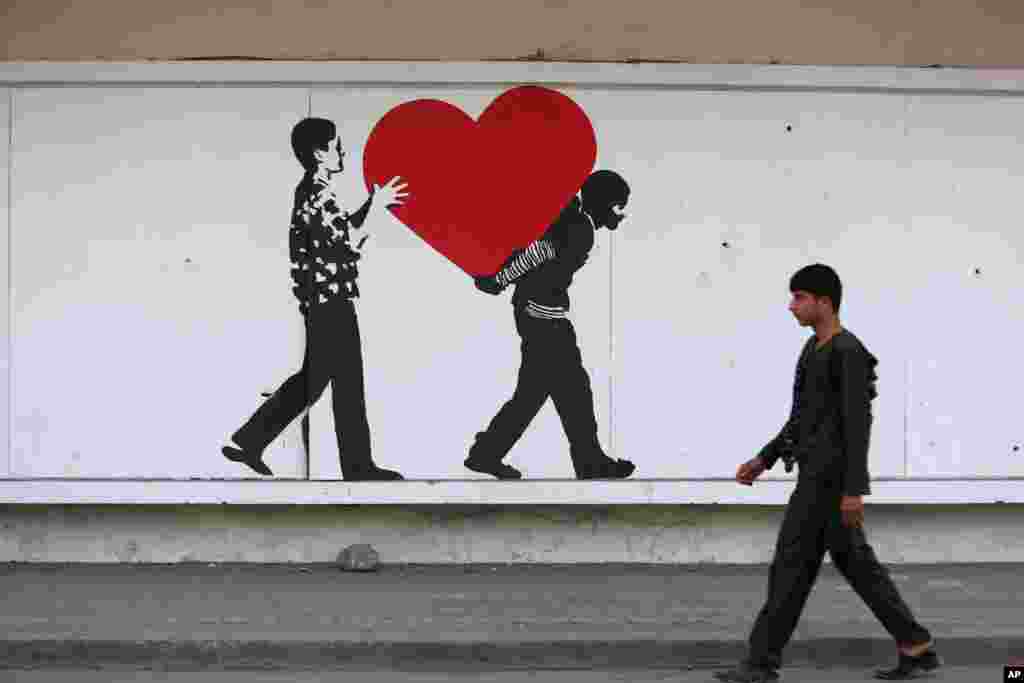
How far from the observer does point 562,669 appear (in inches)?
333

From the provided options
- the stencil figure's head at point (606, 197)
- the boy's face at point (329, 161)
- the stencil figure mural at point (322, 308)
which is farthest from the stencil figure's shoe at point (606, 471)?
the boy's face at point (329, 161)

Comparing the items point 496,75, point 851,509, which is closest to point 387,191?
point 496,75

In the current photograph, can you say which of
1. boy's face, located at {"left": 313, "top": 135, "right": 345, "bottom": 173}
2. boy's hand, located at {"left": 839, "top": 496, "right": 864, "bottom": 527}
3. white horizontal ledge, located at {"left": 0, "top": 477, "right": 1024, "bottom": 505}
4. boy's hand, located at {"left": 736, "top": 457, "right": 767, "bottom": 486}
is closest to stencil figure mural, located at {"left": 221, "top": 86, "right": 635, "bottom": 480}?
boy's face, located at {"left": 313, "top": 135, "right": 345, "bottom": 173}

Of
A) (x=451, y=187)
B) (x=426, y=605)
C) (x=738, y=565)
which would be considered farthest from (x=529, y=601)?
(x=451, y=187)

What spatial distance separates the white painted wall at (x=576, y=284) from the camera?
10.7 m

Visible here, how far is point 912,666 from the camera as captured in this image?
7.99 m

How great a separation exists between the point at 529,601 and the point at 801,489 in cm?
233

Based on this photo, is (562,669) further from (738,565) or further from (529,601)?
(738,565)

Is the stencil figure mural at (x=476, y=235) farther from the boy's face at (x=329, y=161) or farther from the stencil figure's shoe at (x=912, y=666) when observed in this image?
the stencil figure's shoe at (x=912, y=666)

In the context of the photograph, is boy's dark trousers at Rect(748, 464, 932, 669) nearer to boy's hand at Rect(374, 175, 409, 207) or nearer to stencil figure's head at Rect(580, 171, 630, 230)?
stencil figure's head at Rect(580, 171, 630, 230)

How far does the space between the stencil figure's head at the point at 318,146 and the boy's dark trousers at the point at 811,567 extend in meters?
4.19

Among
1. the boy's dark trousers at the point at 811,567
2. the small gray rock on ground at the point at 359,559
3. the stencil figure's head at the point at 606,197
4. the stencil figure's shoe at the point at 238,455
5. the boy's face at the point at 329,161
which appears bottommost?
the small gray rock on ground at the point at 359,559

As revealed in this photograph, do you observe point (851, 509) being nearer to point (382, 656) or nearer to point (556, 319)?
point (382, 656)

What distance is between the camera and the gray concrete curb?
844cm
